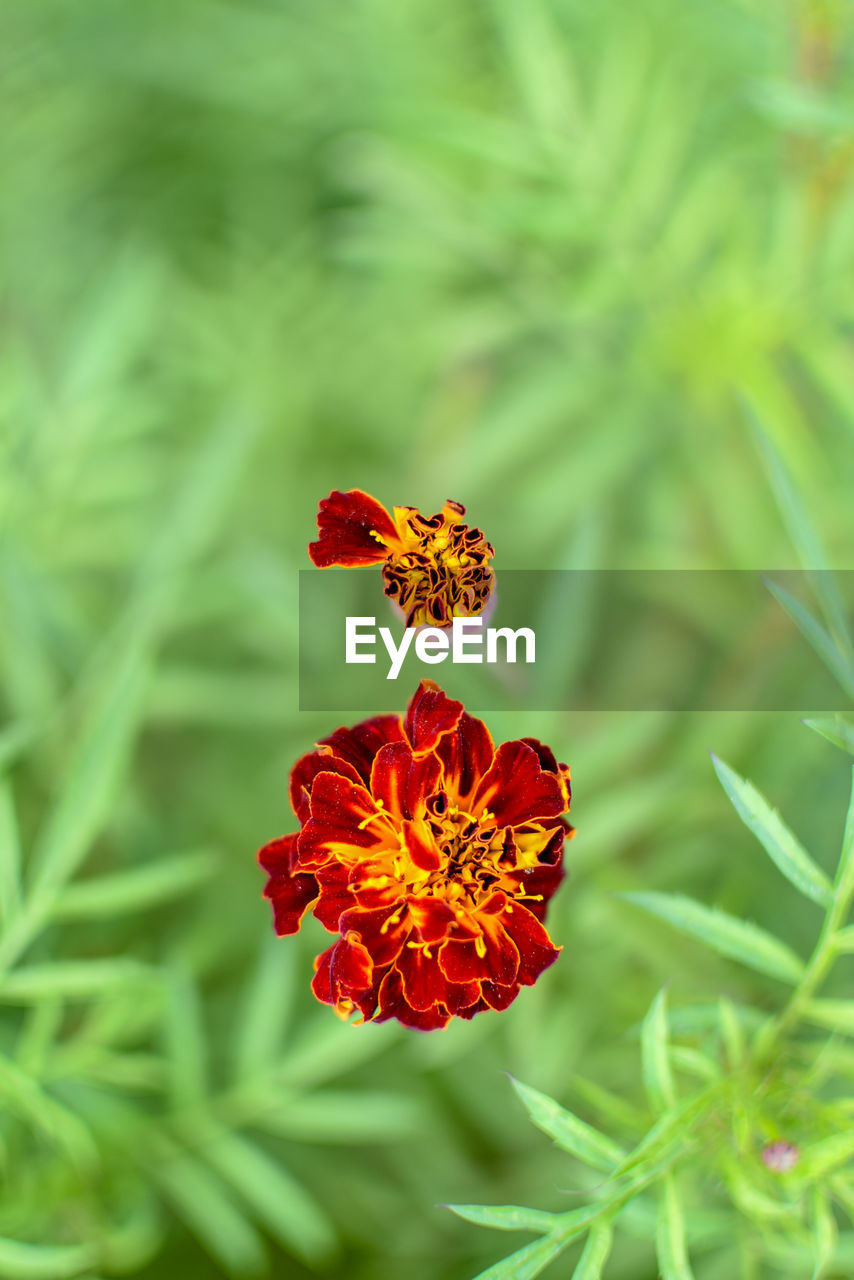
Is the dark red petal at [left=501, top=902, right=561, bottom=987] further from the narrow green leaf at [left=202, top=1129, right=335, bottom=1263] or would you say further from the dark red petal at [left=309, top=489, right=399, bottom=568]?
the narrow green leaf at [left=202, top=1129, right=335, bottom=1263]

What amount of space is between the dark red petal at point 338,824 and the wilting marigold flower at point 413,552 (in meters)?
0.12

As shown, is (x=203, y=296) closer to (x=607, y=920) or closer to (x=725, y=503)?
(x=725, y=503)

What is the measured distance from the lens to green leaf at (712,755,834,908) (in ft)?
1.78

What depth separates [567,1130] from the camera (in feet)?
1.87

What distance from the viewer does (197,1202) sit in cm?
91

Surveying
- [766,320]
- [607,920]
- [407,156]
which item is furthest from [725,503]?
[407,156]

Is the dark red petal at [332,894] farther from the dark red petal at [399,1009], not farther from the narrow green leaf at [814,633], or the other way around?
the narrow green leaf at [814,633]

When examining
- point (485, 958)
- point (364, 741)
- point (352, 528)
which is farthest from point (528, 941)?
point (352, 528)

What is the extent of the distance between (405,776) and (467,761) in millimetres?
48

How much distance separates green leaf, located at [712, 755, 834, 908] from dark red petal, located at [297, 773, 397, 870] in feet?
0.57

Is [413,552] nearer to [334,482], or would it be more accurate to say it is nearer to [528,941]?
[528,941]

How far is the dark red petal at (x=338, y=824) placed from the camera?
0.53 meters


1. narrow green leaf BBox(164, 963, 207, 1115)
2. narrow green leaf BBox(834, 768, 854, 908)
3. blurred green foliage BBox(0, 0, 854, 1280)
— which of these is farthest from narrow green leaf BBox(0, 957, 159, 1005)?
narrow green leaf BBox(834, 768, 854, 908)

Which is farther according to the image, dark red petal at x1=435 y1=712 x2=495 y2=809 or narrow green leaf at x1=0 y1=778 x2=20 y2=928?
narrow green leaf at x1=0 y1=778 x2=20 y2=928
